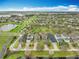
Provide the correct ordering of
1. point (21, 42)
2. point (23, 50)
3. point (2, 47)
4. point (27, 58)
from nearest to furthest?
point (27, 58) < point (23, 50) < point (2, 47) < point (21, 42)

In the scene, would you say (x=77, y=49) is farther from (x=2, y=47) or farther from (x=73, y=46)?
(x=2, y=47)

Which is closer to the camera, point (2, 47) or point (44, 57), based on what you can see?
point (44, 57)

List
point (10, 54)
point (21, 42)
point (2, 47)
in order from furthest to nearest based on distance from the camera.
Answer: point (21, 42) → point (2, 47) → point (10, 54)

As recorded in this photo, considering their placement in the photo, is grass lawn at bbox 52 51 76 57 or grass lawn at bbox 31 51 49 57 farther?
grass lawn at bbox 52 51 76 57

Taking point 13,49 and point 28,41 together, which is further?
point 28,41

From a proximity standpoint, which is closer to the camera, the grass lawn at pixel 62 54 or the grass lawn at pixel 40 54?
the grass lawn at pixel 40 54

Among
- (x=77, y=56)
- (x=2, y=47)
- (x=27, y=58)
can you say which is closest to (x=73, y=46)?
(x=77, y=56)

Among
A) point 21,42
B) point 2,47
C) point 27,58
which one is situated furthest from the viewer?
point 21,42

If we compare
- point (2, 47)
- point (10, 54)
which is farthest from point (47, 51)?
point (2, 47)

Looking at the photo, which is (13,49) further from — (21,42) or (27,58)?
(27,58)

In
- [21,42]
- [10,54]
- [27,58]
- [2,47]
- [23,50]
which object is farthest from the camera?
[21,42]
